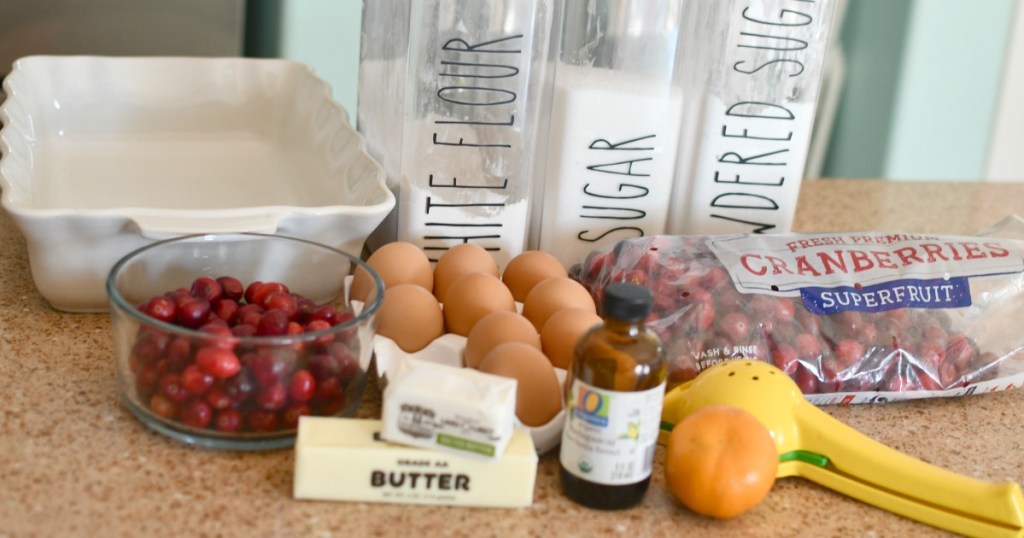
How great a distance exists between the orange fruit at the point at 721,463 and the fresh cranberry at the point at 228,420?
0.30m

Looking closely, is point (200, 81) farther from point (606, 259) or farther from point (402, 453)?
point (402, 453)

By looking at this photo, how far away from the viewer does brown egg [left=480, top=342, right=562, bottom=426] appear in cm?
78

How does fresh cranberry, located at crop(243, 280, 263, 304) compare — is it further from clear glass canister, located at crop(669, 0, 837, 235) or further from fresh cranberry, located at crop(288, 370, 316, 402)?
clear glass canister, located at crop(669, 0, 837, 235)

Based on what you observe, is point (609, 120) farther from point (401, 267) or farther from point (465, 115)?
point (401, 267)

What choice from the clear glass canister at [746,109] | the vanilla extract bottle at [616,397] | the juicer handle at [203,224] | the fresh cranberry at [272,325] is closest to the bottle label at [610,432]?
the vanilla extract bottle at [616,397]

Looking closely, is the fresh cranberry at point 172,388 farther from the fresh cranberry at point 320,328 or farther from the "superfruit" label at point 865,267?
the "superfruit" label at point 865,267

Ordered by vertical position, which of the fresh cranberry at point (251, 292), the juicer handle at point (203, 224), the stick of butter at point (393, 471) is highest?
the juicer handle at point (203, 224)

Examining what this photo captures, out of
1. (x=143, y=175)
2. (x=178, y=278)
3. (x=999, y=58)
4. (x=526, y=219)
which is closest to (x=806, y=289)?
(x=526, y=219)

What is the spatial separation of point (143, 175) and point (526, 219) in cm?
43

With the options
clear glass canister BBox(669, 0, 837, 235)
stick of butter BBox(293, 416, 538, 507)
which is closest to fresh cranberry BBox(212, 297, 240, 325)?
stick of butter BBox(293, 416, 538, 507)

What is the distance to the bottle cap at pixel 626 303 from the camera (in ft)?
2.25

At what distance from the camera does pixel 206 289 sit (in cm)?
83

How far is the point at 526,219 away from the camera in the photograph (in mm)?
1065

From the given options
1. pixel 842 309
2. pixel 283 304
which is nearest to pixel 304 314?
pixel 283 304
